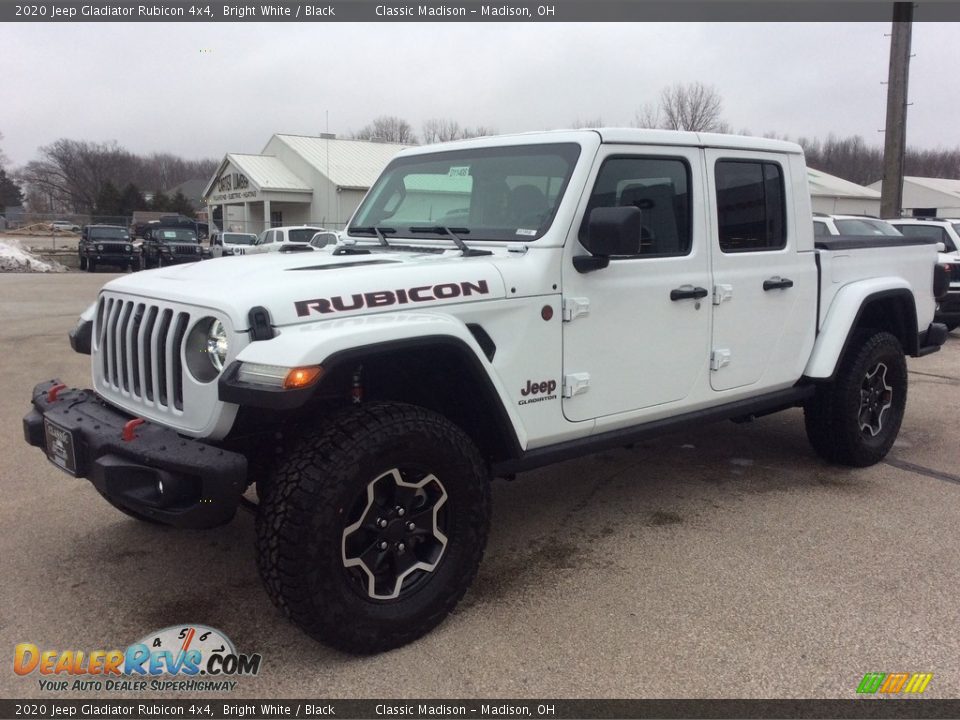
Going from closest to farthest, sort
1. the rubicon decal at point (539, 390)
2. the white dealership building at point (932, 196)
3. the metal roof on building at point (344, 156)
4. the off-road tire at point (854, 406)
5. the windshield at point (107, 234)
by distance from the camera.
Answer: the rubicon decal at point (539, 390), the off-road tire at point (854, 406), the windshield at point (107, 234), the metal roof on building at point (344, 156), the white dealership building at point (932, 196)

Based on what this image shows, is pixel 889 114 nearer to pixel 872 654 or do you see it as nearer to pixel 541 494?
pixel 541 494

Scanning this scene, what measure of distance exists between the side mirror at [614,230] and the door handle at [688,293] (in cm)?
61

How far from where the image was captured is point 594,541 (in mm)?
4016

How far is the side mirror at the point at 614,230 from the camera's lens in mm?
3230

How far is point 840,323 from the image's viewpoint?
4688mm

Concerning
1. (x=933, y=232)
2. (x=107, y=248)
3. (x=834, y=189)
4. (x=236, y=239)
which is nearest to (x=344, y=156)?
(x=236, y=239)

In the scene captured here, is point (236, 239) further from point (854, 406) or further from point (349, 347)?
point (349, 347)

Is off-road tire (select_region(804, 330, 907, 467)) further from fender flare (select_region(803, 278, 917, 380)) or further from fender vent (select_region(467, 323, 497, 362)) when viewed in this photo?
fender vent (select_region(467, 323, 497, 362))

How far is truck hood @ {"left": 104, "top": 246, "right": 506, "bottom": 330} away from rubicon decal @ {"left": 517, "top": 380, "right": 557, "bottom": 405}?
1.35 feet

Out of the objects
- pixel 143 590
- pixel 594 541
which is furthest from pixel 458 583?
pixel 143 590

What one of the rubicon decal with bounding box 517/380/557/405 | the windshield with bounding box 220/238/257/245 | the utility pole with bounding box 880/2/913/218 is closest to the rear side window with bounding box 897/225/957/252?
the utility pole with bounding box 880/2/913/218

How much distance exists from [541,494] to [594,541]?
2.57 feet

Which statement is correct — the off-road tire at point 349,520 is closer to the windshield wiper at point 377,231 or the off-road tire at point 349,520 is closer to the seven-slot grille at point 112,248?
the windshield wiper at point 377,231

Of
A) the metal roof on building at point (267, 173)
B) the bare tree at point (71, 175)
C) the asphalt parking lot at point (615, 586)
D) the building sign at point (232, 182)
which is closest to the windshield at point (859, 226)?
the asphalt parking lot at point (615, 586)
